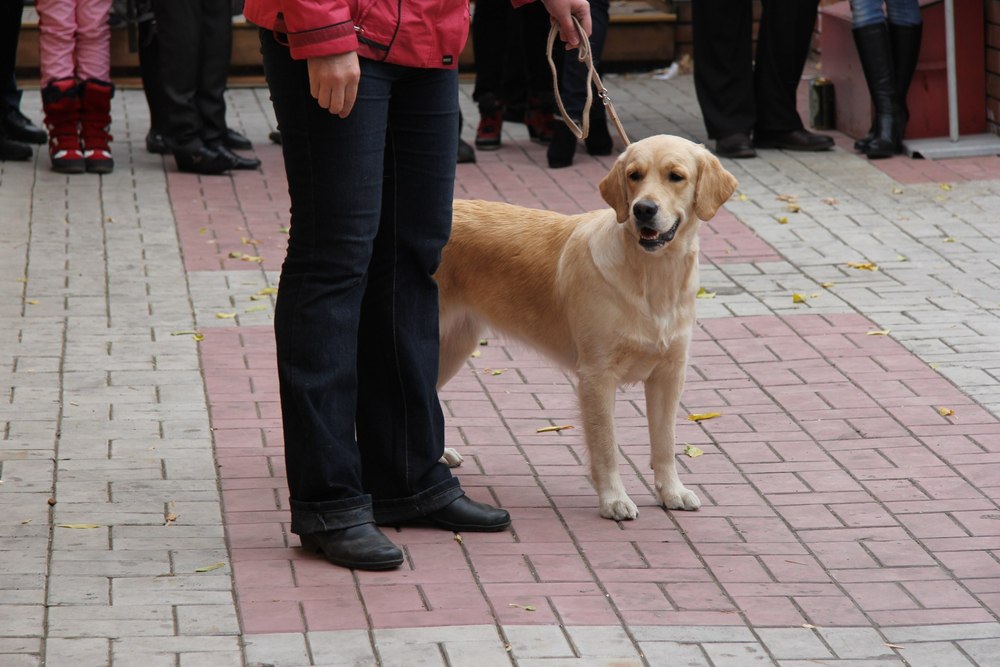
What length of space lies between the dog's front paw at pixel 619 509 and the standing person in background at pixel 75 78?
5623mm

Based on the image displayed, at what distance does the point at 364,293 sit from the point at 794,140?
6.42m

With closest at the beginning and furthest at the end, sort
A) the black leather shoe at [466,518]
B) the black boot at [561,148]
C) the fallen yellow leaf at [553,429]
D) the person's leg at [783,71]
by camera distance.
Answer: the black leather shoe at [466,518] → the fallen yellow leaf at [553,429] → the black boot at [561,148] → the person's leg at [783,71]

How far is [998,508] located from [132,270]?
437 centimetres

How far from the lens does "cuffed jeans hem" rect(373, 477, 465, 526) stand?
422 centimetres

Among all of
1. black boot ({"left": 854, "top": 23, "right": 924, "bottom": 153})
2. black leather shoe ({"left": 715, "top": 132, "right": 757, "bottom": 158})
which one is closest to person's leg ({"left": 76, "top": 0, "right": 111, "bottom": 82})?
black leather shoe ({"left": 715, "top": 132, "right": 757, "bottom": 158})

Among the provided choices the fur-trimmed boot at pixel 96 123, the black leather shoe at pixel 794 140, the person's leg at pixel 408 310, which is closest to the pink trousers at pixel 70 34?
the fur-trimmed boot at pixel 96 123

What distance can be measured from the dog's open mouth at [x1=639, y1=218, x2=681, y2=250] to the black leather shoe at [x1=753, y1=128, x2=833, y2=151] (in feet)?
19.4

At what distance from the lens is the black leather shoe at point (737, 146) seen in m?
9.68

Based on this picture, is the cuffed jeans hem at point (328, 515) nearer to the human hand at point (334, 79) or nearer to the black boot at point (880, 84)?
the human hand at point (334, 79)

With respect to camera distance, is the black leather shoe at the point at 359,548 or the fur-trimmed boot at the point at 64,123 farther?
the fur-trimmed boot at the point at 64,123

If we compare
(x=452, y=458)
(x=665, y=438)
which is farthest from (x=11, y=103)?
(x=665, y=438)

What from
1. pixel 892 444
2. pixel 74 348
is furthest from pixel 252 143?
pixel 892 444

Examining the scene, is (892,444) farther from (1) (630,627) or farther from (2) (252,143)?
(2) (252,143)

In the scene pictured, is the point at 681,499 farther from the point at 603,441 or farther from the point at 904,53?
the point at 904,53
